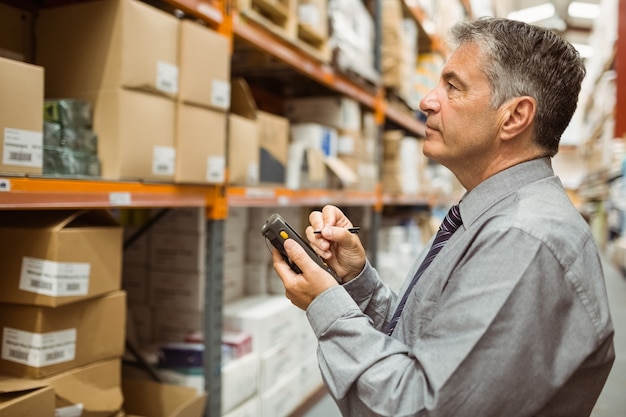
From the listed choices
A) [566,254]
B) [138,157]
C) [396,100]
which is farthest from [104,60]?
[396,100]

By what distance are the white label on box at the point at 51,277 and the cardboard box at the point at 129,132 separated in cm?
30

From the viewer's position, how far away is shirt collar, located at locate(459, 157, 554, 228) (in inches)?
41.9

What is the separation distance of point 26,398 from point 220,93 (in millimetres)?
1149

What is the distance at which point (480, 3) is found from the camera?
625 centimetres

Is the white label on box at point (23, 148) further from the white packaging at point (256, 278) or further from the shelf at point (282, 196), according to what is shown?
the white packaging at point (256, 278)

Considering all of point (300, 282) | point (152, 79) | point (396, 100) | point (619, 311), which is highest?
point (396, 100)

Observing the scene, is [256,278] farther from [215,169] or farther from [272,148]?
[215,169]

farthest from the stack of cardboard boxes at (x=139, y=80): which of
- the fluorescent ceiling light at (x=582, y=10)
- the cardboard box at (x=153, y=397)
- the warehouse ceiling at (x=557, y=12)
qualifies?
the fluorescent ceiling light at (x=582, y=10)

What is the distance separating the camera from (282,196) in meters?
2.45

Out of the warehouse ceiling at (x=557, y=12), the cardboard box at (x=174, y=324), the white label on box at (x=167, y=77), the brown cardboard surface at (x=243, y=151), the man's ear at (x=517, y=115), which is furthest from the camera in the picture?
the warehouse ceiling at (x=557, y=12)

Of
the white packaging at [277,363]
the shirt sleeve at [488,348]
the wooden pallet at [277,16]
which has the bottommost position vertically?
the white packaging at [277,363]

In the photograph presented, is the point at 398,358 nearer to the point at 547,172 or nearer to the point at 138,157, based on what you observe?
the point at 547,172

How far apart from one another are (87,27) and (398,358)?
135cm

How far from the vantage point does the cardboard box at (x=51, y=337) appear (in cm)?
141
